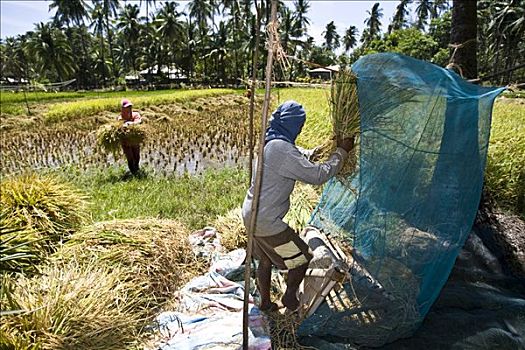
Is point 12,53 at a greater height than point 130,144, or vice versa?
point 12,53

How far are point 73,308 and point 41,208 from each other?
1.14 m

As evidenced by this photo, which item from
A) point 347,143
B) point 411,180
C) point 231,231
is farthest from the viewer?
point 231,231

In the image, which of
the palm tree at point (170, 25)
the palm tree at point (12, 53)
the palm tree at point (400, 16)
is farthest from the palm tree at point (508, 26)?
the palm tree at point (12, 53)

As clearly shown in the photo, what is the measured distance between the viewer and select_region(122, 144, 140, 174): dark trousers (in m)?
5.38

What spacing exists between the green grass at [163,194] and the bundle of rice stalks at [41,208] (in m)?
0.69

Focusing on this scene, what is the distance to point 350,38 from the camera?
163ft

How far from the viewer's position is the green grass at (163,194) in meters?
4.05

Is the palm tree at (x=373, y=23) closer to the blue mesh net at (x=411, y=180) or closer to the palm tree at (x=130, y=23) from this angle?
the palm tree at (x=130, y=23)

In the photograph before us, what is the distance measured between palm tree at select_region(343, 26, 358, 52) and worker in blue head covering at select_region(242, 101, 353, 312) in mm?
51555

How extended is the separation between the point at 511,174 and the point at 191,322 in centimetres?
320

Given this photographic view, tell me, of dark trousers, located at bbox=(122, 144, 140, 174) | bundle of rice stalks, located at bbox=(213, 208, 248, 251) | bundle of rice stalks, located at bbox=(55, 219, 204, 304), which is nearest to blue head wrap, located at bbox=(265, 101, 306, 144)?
bundle of rice stalks, located at bbox=(55, 219, 204, 304)

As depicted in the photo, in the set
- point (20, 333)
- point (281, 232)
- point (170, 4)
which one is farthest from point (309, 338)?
point (170, 4)

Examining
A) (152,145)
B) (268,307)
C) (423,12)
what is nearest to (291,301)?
(268,307)

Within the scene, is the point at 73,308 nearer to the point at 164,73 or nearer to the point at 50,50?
the point at 50,50
